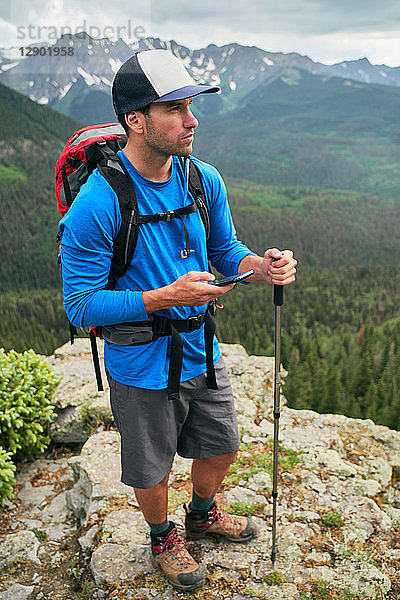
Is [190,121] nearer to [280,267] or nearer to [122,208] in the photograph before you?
[122,208]

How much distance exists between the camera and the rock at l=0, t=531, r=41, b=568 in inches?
227

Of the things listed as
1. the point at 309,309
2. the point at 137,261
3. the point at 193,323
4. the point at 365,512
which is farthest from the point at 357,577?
the point at 309,309

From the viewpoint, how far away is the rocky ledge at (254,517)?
4953mm

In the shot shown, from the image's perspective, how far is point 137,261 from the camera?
3811 millimetres

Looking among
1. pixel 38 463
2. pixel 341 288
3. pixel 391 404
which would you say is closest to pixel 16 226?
pixel 341 288

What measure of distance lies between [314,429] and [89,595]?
449 cm

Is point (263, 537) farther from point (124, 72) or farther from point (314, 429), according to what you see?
point (124, 72)

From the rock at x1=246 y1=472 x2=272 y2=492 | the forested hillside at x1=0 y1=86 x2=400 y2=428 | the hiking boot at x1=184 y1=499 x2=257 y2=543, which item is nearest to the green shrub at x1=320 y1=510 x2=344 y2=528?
the rock at x1=246 y1=472 x2=272 y2=492

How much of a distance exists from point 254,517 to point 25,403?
3958 millimetres

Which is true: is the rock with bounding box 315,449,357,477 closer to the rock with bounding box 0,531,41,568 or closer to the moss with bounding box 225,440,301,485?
the moss with bounding box 225,440,301,485

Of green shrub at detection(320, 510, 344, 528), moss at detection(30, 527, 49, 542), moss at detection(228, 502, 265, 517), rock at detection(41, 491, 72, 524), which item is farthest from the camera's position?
rock at detection(41, 491, 72, 524)

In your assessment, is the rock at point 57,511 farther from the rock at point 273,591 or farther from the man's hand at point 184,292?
the man's hand at point 184,292

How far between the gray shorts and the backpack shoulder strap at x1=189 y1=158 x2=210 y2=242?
1345mm

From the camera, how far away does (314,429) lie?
827 centimetres
